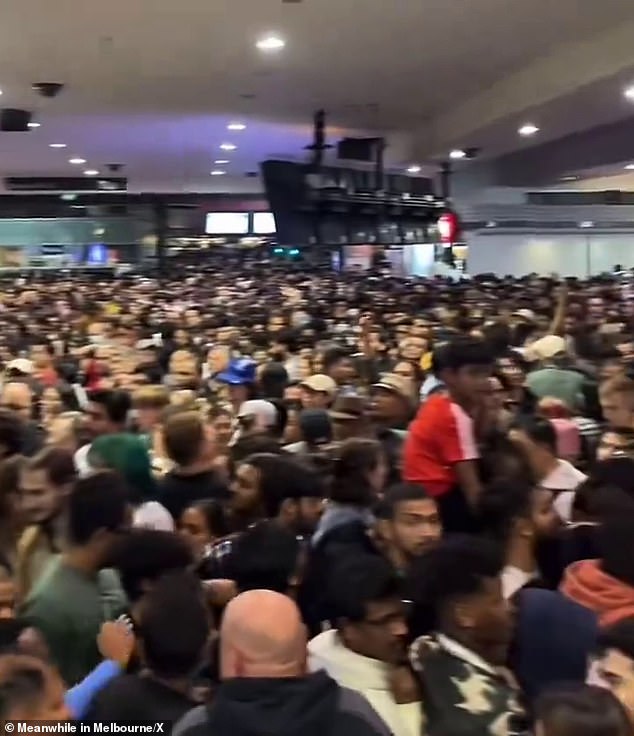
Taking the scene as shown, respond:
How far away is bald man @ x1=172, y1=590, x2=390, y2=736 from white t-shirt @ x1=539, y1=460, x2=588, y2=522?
6.73ft

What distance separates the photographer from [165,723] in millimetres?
2408

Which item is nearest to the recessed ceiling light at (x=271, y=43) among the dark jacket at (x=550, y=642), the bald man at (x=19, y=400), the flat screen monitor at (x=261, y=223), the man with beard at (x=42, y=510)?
the bald man at (x=19, y=400)

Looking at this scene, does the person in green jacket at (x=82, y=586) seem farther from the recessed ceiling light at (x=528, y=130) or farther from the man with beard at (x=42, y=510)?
the recessed ceiling light at (x=528, y=130)

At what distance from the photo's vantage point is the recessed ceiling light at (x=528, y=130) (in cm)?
1490

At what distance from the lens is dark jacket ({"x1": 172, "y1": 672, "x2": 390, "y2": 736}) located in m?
2.19

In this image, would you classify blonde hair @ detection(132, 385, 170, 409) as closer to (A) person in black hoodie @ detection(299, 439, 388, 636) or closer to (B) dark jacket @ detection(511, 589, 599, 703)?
(A) person in black hoodie @ detection(299, 439, 388, 636)

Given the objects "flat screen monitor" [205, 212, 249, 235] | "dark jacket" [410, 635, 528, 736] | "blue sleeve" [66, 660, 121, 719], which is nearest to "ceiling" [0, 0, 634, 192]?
"blue sleeve" [66, 660, 121, 719]

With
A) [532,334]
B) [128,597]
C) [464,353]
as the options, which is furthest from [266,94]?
[128,597]

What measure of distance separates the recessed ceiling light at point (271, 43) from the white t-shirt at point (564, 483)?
6.79 m

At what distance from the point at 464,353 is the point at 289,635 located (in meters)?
2.48

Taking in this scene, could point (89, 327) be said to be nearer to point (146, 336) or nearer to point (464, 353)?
point (146, 336)

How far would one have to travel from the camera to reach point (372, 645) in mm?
2857

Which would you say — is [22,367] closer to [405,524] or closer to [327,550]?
[405,524]

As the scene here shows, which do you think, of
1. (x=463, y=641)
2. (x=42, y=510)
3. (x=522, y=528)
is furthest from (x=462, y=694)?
(x=42, y=510)
